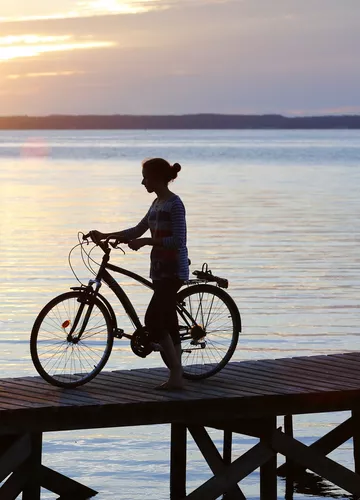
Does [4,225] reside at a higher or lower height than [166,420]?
higher

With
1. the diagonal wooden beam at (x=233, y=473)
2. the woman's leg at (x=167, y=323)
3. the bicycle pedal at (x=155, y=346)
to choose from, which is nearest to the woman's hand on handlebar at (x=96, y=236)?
the woman's leg at (x=167, y=323)

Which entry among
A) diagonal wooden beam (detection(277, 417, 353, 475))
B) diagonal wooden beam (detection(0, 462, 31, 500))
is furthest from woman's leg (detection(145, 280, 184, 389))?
diagonal wooden beam (detection(277, 417, 353, 475))

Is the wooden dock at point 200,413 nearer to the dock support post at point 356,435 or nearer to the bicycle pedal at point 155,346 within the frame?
the dock support post at point 356,435

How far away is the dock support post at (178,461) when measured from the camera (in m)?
11.2

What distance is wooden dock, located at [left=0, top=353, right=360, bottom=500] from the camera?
32.7 feet

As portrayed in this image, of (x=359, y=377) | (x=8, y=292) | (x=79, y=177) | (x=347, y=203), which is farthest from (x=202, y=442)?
(x=79, y=177)

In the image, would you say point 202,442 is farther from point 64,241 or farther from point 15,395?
point 64,241

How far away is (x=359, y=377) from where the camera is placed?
11.4m

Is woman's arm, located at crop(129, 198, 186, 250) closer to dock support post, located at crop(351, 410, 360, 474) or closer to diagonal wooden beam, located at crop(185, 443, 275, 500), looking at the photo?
diagonal wooden beam, located at crop(185, 443, 275, 500)

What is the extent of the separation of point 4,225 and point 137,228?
31195 mm

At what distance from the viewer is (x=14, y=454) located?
10008mm

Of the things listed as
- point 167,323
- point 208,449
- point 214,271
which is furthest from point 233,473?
point 214,271

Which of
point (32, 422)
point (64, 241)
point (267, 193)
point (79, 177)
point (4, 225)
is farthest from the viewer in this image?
point (79, 177)

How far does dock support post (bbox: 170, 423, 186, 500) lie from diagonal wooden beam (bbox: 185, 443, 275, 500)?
0.57 m
